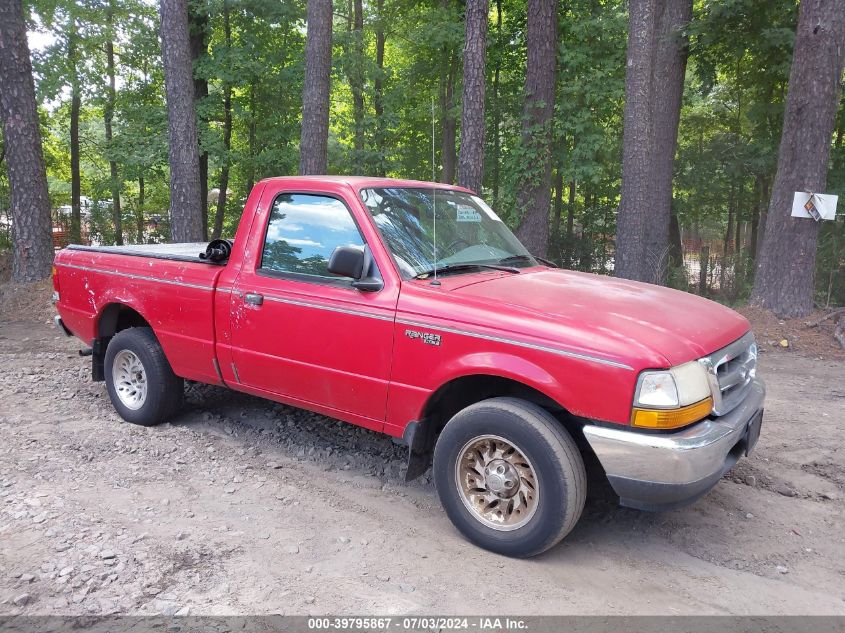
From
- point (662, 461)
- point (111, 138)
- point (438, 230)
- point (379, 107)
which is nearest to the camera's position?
point (662, 461)

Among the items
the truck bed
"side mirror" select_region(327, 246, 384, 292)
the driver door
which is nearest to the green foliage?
the truck bed

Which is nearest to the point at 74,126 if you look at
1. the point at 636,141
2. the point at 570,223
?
the point at 570,223

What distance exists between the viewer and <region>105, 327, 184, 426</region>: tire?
5105mm

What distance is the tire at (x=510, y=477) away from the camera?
317cm

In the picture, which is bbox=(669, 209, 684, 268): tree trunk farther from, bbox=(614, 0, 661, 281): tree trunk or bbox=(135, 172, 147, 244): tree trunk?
bbox=(135, 172, 147, 244): tree trunk

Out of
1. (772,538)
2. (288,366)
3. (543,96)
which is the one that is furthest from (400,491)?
(543,96)

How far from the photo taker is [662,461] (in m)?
2.98

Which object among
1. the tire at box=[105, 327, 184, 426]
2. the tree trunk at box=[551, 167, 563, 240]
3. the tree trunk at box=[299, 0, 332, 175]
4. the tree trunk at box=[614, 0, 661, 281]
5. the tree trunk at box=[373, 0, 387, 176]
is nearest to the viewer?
the tire at box=[105, 327, 184, 426]

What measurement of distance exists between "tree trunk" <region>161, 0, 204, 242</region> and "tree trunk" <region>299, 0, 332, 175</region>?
2045 mm

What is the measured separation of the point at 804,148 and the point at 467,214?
7237 mm

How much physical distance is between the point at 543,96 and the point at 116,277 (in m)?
10.1

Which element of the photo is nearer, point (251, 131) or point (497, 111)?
point (497, 111)

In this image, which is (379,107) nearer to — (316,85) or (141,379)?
(316,85)

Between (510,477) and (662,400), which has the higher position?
(662,400)
